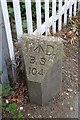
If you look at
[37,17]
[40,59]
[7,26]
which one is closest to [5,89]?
[40,59]

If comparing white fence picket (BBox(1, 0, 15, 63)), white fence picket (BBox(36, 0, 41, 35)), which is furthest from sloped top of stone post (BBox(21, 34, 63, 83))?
white fence picket (BBox(36, 0, 41, 35))

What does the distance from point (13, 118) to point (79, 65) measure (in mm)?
976

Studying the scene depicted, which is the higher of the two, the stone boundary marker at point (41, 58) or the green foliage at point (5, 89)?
the stone boundary marker at point (41, 58)

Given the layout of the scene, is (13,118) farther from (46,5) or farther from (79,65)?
(46,5)

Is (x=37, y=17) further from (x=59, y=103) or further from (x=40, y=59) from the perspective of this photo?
(x=59, y=103)

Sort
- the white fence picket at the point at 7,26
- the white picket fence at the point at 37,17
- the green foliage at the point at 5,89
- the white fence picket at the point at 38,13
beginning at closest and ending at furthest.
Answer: the white fence picket at the point at 7,26, the white picket fence at the point at 37,17, the green foliage at the point at 5,89, the white fence picket at the point at 38,13

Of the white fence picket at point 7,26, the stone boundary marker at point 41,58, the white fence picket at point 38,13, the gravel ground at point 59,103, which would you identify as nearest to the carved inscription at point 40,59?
the stone boundary marker at point 41,58

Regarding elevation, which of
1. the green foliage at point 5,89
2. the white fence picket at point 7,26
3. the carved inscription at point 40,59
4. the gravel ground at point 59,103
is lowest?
the gravel ground at point 59,103

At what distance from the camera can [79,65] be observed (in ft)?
9.98

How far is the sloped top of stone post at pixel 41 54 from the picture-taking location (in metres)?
2.31

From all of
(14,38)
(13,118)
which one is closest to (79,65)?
(14,38)

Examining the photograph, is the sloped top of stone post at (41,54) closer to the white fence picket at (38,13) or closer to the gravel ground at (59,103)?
the gravel ground at (59,103)

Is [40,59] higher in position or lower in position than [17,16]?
lower

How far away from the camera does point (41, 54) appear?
2.33m
